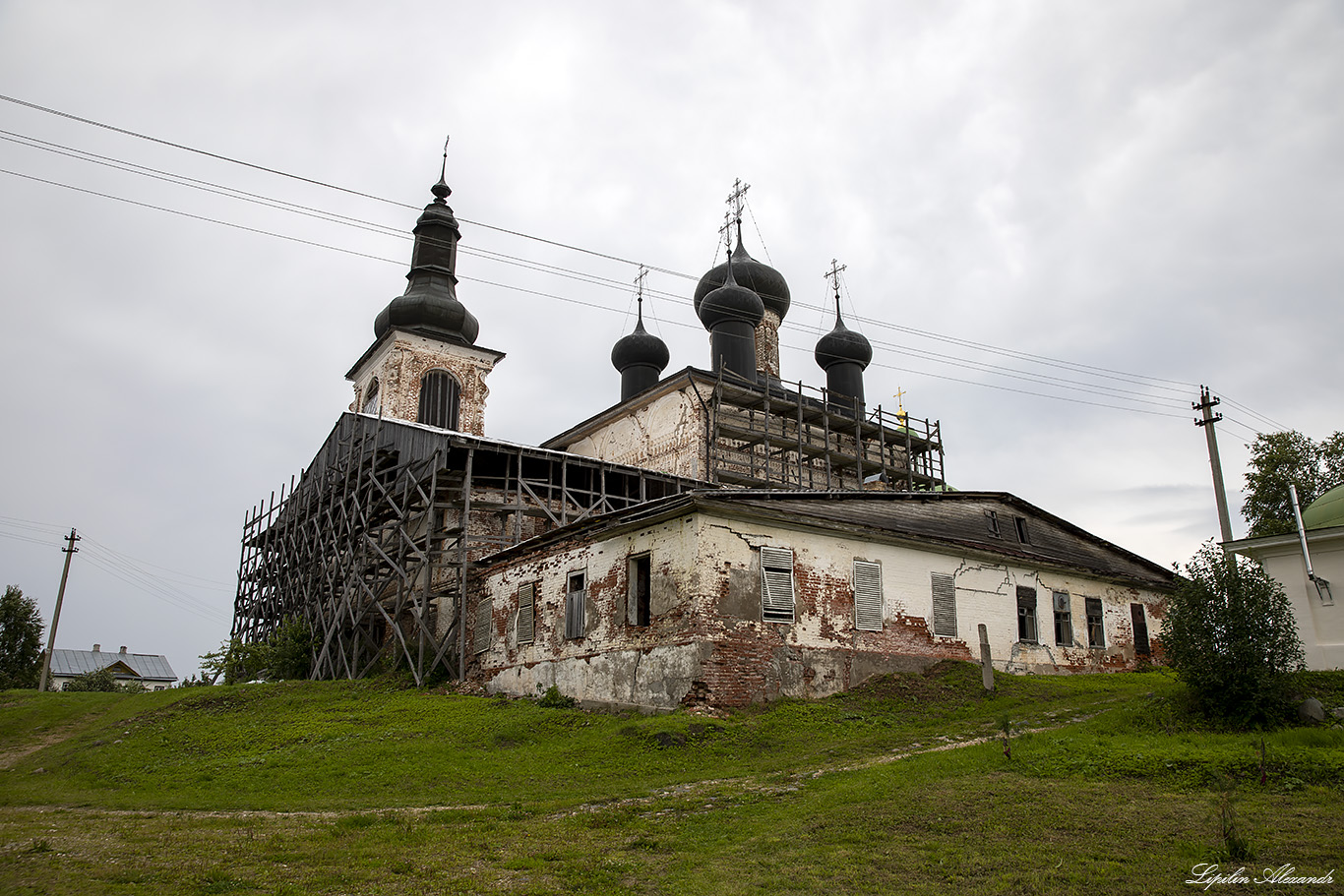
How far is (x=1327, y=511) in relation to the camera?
54.9 feet

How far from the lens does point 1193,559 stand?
1275 centimetres

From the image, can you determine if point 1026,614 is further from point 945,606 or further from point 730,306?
point 730,306

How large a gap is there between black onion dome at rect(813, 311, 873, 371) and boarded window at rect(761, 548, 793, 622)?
89.3 feet

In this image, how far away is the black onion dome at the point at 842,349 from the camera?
42.7 meters

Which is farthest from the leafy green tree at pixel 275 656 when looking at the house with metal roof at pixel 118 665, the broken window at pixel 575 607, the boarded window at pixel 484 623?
the house with metal roof at pixel 118 665

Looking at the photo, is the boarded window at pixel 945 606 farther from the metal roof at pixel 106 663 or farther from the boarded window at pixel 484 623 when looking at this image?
the metal roof at pixel 106 663

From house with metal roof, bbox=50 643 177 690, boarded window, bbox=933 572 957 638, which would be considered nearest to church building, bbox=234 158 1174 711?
boarded window, bbox=933 572 957 638

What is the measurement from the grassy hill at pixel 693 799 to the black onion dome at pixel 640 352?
24443mm

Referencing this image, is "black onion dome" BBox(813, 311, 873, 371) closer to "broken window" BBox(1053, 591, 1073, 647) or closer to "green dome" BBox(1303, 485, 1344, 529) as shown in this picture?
"broken window" BBox(1053, 591, 1073, 647)

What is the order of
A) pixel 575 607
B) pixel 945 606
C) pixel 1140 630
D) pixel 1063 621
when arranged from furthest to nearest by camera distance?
pixel 1140 630
pixel 1063 621
pixel 945 606
pixel 575 607

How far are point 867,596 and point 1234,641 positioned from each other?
6.69m

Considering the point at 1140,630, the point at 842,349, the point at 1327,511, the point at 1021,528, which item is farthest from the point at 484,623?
the point at 842,349

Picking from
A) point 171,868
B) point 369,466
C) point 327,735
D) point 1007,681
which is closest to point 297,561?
point 369,466

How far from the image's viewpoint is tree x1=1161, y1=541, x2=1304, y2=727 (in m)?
11.6
